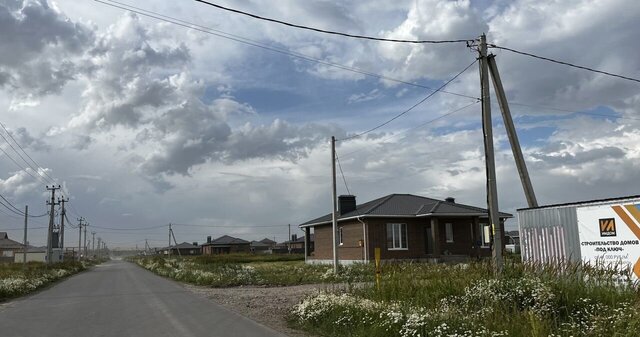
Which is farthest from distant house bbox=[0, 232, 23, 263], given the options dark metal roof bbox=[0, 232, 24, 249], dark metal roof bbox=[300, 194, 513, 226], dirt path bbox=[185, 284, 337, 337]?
dirt path bbox=[185, 284, 337, 337]

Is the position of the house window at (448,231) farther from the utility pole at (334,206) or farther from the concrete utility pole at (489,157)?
the concrete utility pole at (489,157)

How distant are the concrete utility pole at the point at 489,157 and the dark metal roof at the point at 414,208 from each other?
64.9 feet

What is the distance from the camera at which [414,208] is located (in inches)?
1420

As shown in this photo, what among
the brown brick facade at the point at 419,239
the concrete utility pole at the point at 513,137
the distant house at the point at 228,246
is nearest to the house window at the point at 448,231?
the brown brick facade at the point at 419,239

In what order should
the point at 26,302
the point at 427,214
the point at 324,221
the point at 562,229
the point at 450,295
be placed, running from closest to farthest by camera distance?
1. the point at 450,295
2. the point at 562,229
3. the point at 26,302
4. the point at 427,214
5. the point at 324,221

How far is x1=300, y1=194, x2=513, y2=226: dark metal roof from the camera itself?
3391 cm

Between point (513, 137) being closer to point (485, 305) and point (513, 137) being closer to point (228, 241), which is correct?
point (485, 305)

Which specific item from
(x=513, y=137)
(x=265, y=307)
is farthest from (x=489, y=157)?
(x=265, y=307)

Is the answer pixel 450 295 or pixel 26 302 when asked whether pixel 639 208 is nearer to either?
pixel 450 295

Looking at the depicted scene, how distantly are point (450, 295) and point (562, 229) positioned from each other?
253 inches

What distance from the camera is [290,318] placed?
475 inches

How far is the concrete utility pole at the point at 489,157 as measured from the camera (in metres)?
12.9

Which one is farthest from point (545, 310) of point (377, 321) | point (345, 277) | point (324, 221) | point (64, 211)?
point (64, 211)

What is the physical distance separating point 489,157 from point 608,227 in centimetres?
356
